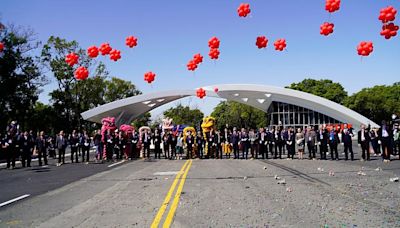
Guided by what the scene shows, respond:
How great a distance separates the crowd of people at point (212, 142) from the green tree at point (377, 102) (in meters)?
45.2

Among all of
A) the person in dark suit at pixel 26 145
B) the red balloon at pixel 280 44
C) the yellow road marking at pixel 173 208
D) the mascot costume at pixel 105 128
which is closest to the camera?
the yellow road marking at pixel 173 208

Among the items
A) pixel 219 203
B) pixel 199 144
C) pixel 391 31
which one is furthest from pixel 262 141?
pixel 219 203

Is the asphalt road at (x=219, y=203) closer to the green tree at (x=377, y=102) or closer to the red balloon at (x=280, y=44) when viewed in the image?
the red balloon at (x=280, y=44)

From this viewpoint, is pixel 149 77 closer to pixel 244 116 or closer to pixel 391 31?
pixel 391 31

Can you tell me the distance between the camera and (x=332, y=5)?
11.9m

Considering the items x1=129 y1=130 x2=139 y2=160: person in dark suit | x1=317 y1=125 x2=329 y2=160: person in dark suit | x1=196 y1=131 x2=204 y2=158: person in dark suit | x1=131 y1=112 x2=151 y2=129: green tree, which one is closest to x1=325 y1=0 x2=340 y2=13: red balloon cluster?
x1=317 y1=125 x2=329 y2=160: person in dark suit

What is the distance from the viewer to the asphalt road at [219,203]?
626cm

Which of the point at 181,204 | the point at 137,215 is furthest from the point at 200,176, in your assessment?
the point at 137,215

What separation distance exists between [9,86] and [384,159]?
1283 inches

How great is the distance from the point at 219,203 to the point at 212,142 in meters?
14.5

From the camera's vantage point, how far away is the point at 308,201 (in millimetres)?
7645

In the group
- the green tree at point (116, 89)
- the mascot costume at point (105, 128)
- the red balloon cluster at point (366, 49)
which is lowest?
the mascot costume at point (105, 128)

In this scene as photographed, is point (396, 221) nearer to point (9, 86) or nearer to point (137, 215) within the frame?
point (137, 215)

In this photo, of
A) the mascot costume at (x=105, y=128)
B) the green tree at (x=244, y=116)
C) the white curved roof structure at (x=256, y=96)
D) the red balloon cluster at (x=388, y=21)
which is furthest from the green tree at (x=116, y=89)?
the red balloon cluster at (x=388, y=21)
